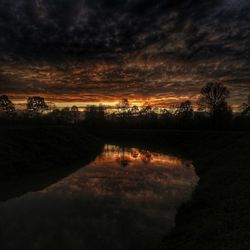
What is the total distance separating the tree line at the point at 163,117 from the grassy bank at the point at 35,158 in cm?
4560

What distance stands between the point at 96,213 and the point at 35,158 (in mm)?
19100

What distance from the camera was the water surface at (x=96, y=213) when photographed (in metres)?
12.1

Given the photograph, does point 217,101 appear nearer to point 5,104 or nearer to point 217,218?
point 217,218

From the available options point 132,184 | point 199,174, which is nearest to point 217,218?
point 132,184

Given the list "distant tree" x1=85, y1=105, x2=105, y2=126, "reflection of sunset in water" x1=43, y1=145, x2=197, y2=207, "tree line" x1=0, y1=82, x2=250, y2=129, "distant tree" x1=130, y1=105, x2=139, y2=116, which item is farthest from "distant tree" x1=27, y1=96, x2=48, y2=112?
"reflection of sunset in water" x1=43, y1=145, x2=197, y2=207

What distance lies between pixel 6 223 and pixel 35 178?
11889 mm

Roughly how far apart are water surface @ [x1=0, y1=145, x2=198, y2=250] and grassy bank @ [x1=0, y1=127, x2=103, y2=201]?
111 inches

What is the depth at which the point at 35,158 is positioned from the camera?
102ft

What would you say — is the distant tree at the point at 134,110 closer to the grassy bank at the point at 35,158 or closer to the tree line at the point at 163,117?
the tree line at the point at 163,117

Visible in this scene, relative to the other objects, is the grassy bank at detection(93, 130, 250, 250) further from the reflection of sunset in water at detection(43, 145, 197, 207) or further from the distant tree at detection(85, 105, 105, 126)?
the distant tree at detection(85, 105, 105, 126)

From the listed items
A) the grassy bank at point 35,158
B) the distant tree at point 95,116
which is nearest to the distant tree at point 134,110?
the distant tree at point 95,116

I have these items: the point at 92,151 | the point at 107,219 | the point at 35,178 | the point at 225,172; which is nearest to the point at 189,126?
the point at 92,151

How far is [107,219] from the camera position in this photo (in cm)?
1485

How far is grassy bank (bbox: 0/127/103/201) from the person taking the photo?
934 inches
